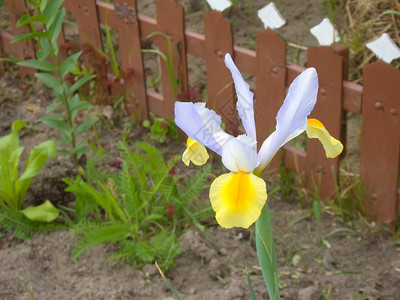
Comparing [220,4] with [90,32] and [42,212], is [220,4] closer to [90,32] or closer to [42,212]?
[90,32]

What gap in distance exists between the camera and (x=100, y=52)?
11.7ft

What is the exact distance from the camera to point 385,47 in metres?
2.49

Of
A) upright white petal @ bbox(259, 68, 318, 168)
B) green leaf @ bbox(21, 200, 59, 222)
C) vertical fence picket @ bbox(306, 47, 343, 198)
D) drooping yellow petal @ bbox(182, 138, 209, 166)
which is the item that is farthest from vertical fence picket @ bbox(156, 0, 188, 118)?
upright white petal @ bbox(259, 68, 318, 168)

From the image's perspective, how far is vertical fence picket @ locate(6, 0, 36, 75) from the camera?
392 centimetres

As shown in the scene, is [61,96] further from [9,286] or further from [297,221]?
[297,221]

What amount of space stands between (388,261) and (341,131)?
572 mm

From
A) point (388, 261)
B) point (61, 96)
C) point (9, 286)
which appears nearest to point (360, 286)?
point (388, 261)

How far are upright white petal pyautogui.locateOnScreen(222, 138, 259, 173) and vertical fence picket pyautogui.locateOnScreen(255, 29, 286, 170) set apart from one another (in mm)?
1475

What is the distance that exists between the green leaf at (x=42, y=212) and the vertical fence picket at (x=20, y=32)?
144 cm

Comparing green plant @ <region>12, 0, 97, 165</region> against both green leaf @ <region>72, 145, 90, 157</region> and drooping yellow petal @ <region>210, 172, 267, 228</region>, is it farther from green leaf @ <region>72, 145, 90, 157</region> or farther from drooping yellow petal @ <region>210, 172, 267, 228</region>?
drooping yellow petal @ <region>210, 172, 267, 228</region>

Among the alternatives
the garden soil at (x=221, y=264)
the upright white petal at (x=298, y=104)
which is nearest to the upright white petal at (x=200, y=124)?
the upright white petal at (x=298, y=104)

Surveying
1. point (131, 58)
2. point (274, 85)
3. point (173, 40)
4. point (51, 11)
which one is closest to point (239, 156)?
point (274, 85)

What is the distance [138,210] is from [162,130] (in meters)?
0.87

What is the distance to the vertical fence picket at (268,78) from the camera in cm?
276
